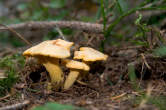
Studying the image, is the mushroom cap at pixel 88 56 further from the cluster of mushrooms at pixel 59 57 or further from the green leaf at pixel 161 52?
the green leaf at pixel 161 52

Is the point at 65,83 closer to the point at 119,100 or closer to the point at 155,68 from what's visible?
the point at 119,100

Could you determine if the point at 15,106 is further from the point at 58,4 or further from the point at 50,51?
the point at 58,4

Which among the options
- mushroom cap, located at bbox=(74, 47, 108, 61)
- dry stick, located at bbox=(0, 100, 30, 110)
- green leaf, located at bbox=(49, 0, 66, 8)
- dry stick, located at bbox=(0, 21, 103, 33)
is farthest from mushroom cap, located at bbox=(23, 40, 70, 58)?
green leaf, located at bbox=(49, 0, 66, 8)

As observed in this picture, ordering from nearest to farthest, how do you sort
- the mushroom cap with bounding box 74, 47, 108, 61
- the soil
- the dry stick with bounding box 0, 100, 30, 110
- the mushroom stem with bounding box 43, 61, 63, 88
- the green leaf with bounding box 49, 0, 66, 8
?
the dry stick with bounding box 0, 100, 30, 110
the soil
the mushroom cap with bounding box 74, 47, 108, 61
the mushroom stem with bounding box 43, 61, 63, 88
the green leaf with bounding box 49, 0, 66, 8

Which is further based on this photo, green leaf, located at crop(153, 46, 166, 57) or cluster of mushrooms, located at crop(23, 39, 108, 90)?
green leaf, located at crop(153, 46, 166, 57)

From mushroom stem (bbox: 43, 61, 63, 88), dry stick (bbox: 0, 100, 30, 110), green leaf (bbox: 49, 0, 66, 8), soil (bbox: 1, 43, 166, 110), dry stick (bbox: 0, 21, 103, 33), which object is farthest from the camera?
green leaf (bbox: 49, 0, 66, 8)

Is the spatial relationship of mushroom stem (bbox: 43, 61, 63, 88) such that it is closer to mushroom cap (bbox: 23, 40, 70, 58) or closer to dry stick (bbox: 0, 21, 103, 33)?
mushroom cap (bbox: 23, 40, 70, 58)

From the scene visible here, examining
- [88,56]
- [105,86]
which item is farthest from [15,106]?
[105,86]
